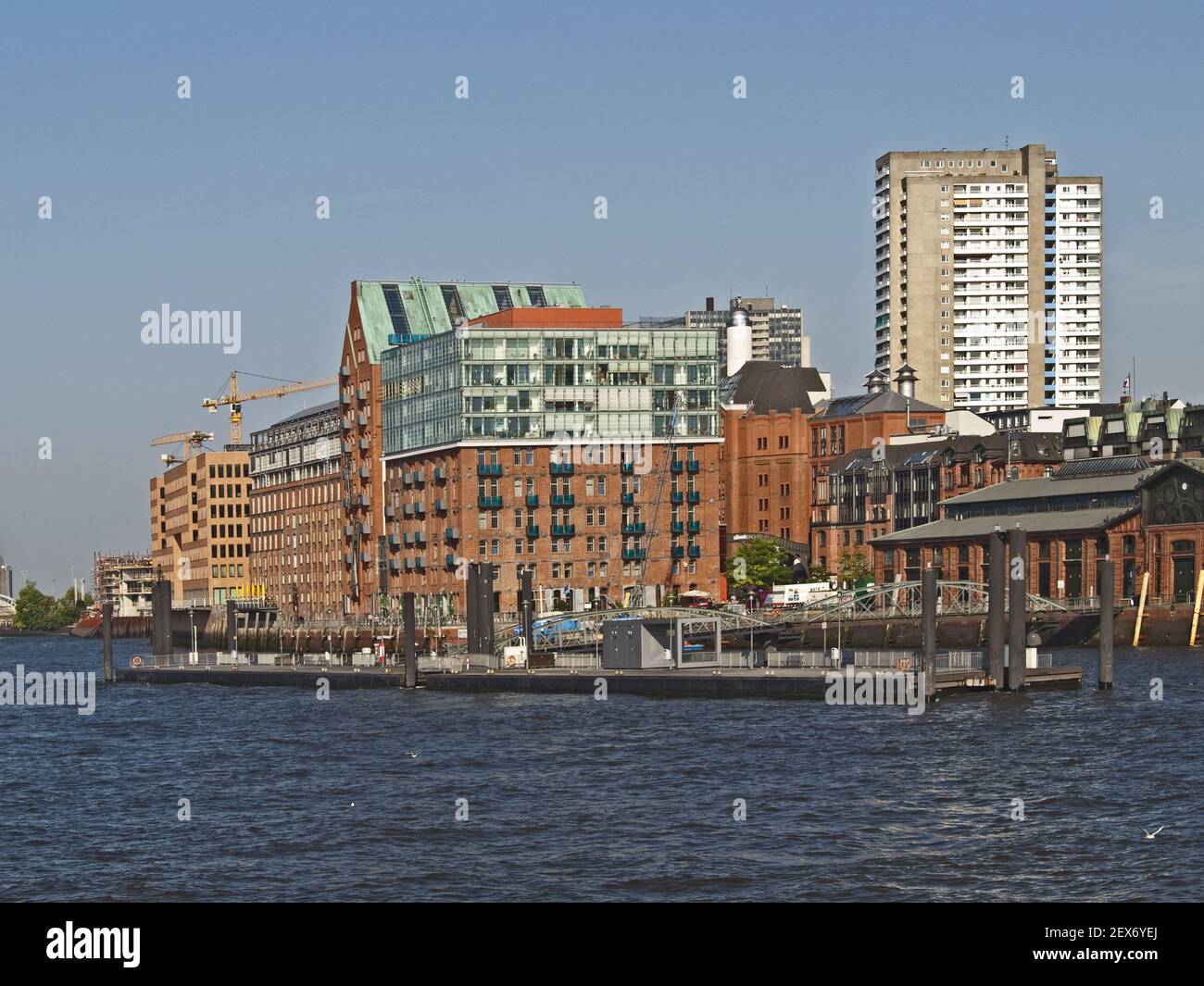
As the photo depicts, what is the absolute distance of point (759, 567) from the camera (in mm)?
192875

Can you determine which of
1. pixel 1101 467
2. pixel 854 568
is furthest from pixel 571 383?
pixel 1101 467

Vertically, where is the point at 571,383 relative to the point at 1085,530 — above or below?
above

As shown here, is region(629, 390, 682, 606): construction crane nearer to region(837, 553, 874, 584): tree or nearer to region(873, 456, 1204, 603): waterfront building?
region(873, 456, 1204, 603): waterfront building

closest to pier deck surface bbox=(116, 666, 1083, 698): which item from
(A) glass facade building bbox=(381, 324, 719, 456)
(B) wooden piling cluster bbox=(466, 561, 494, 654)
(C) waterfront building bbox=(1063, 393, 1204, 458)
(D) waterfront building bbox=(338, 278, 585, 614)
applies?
(B) wooden piling cluster bbox=(466, 561, 494, 654)

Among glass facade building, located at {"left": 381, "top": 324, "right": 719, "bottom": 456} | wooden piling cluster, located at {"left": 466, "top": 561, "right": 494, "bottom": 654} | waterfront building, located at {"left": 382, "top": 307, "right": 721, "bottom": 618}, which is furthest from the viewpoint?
waterfront building, located at {"left": 382, "top": 307, "right": 721, "bottom": 618}

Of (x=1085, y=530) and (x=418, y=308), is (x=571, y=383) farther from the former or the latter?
(x=1085, y=530)

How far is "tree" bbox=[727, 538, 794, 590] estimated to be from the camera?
628 ft

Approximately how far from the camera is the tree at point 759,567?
19150 centimetres

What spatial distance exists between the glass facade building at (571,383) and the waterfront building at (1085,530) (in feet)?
76.9

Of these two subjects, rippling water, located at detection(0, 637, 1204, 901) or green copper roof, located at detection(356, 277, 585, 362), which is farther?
green copper roof, located at detection(356, 277, 585, 362)

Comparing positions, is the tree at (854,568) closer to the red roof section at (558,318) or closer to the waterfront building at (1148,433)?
the waterfront building at (1148,433)

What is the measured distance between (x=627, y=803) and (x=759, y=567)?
141 metres

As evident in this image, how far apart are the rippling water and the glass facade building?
3195 inches
